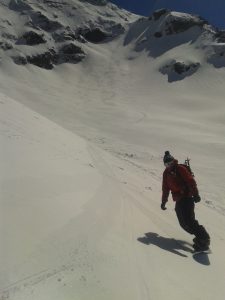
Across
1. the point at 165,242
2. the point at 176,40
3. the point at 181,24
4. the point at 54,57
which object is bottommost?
the point at 165,242

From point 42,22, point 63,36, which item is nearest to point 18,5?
point 42,22

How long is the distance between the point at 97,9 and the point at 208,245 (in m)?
112

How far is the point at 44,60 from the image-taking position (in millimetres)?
79500

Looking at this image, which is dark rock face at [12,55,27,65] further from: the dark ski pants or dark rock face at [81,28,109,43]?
the dark ski pants

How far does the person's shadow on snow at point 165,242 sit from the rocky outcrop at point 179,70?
210ft

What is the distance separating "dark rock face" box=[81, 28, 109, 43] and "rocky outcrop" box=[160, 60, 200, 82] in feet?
92.8

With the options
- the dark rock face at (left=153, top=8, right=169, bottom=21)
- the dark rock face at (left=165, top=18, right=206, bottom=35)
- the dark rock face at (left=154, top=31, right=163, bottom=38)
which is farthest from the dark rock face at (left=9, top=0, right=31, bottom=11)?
the dark rock face at (left=165, top=18, right=206, bottom=35)

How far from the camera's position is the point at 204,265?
657 centimetres

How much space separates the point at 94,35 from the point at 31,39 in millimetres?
16704

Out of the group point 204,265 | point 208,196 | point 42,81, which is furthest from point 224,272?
point 42,81

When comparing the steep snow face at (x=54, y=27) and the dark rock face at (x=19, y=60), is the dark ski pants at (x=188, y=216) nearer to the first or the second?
the dark rock face at (x=19, y=60)

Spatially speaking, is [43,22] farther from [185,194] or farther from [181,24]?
[185,194]

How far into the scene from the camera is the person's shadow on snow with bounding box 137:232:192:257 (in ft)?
22.7

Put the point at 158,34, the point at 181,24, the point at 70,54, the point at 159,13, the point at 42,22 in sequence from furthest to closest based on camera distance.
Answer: the point at 159,13 < the point at 42,22 < the point at 158,34 < the point at 181,24 < the point at 70,54
